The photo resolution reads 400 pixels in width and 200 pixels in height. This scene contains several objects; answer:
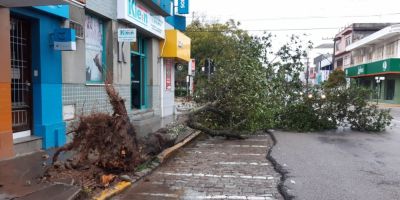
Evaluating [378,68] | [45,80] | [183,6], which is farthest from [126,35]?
[378,68]

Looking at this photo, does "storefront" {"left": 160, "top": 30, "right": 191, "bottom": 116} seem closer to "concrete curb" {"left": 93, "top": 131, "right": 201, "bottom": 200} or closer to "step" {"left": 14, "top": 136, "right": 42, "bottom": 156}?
"concrete curb" {"left": 93, "top": 131, "right": 201, "bottom": 200}

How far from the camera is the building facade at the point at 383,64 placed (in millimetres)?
39312

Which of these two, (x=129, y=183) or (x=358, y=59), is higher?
(x=358, y=59)

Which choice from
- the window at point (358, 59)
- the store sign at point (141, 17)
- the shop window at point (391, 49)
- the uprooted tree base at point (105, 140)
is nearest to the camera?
the uprooted tree base at point (105, 140)

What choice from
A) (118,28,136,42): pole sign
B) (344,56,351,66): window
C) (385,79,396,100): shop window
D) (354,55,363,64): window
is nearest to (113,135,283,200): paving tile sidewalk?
(118,28,136,42): pole sign

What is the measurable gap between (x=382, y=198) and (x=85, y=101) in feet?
24.0

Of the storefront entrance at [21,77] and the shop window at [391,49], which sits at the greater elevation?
the shop window at [391,49]

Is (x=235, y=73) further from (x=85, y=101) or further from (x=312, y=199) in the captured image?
(x=312, y=199)

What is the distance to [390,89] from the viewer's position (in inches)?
1674

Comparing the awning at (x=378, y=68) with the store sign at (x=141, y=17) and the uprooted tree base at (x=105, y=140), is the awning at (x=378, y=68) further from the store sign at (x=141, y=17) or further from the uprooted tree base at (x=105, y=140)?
the uprooted tree base at (x=105, y=140)

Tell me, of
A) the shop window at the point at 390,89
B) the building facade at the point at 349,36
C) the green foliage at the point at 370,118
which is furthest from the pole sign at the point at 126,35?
the building facade at the point at 349,36

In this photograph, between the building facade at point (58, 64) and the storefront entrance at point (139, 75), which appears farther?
the storefront entrance at point (139, 75)

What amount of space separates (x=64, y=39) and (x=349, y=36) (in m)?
57.4

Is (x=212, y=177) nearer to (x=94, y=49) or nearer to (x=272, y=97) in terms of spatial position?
(x=94, y=49)
